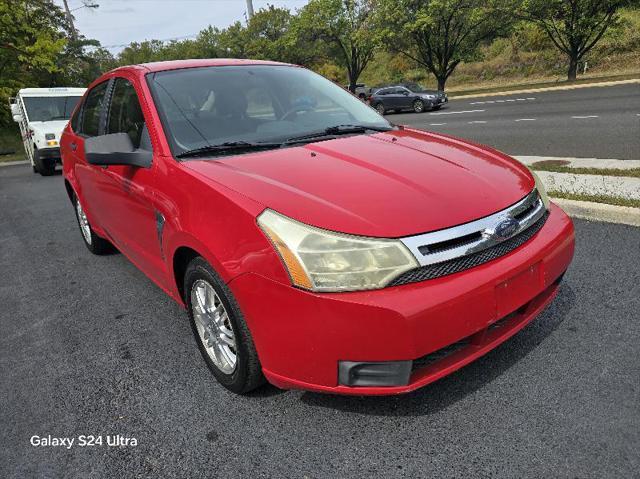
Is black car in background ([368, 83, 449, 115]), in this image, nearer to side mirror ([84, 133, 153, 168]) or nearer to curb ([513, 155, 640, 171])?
curb ([513, 155, 640, 171])

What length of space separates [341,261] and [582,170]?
541 cm

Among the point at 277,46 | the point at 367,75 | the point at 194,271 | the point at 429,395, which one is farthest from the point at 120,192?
the point at 367,75

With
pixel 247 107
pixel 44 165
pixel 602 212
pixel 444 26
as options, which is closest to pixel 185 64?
pixel 247 107

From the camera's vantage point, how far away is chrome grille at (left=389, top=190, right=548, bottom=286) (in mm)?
1903

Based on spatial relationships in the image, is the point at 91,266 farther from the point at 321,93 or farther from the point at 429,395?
the point at 429,395

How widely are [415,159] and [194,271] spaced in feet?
4.20

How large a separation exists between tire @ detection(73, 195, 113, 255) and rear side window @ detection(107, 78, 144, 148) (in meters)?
1.57

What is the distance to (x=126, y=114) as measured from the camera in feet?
10.7

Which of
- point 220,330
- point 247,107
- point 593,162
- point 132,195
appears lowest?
point 593,162

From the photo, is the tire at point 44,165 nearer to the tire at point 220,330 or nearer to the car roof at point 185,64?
the car roof at point 185,64

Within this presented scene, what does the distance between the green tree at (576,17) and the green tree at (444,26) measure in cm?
202

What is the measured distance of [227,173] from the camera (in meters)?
2.32

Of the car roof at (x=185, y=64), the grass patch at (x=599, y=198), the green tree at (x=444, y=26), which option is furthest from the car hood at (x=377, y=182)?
the green tree at (x=444, y=26)

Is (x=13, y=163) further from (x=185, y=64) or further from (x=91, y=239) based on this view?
(x=185, y=64)
